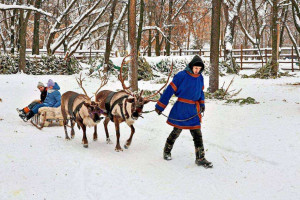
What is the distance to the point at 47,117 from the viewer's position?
806 cm

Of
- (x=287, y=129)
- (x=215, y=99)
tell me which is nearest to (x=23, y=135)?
(x=287, y=129)

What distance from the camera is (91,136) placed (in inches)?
293

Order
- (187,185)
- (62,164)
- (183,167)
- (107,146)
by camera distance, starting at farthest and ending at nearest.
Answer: (107,146)
(183,167)
(62,164)
(187,185)

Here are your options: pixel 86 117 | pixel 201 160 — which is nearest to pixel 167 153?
pixel 201 160

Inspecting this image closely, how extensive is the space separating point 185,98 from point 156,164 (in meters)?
1.32

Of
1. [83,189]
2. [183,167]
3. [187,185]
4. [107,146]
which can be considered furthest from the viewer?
[107,146]

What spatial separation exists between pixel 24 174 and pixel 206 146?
3786mm

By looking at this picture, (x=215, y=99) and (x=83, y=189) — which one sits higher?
(x=215, y=99)

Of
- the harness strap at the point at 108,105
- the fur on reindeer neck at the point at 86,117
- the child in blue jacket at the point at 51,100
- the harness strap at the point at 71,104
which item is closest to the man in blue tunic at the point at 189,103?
the harness strap at the point at 108,105

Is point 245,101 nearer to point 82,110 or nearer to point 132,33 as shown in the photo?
point 132,33

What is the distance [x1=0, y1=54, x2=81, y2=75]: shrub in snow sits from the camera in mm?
17580

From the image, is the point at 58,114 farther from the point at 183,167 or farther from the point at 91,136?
the point at 183,167

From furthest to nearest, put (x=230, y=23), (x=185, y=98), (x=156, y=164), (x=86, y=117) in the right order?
(x=230, y=23)
(x=86, y=117)
(x=156, y=164)
(x=185, y=98)

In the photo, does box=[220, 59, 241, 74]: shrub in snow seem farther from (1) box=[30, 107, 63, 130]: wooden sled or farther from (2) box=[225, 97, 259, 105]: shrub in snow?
(1) box=[30, 107, 63, 130]: wooden sled
